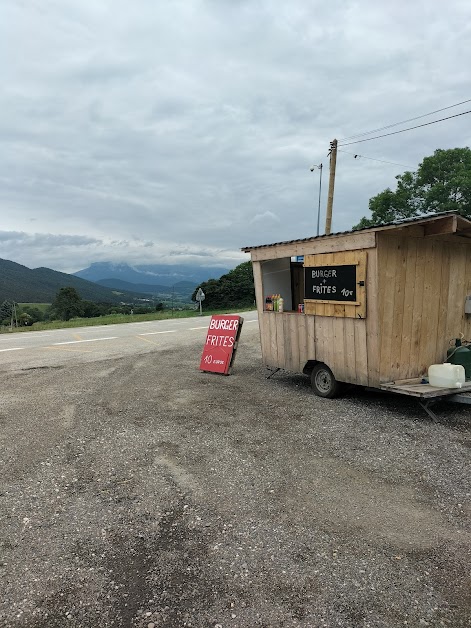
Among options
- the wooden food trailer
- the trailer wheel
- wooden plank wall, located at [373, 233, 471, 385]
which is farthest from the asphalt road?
wooden plank wall, located at [373, 233, 471, 385]

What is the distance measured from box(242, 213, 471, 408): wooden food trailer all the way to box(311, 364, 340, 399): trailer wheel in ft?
0.06

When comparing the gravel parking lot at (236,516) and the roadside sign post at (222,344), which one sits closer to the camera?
the gravel parking lot at (236,516)

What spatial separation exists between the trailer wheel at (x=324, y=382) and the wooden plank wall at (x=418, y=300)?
3.31 feet

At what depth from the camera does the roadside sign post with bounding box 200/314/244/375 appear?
9.69 m

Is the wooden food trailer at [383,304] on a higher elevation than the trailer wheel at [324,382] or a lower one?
higher

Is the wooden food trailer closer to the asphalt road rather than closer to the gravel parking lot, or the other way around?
the gravel parking lot

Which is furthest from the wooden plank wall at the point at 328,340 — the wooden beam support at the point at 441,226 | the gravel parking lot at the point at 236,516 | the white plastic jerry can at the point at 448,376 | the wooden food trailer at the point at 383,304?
the wooden beam support at the point at 441,226

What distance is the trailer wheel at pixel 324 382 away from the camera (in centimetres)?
724

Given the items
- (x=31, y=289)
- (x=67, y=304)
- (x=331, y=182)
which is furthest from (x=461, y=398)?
(x=31, y=289)

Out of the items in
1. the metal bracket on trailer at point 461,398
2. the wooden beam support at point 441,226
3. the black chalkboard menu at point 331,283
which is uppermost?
the wooden beam support at point 441,226

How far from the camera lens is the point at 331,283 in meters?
7.04

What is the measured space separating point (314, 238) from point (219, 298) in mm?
43024

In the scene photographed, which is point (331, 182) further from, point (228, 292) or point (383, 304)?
point (228, 292)

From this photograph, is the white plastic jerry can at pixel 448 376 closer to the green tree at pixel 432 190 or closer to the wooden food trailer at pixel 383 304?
the wooden food trailer at pixel 383 304
